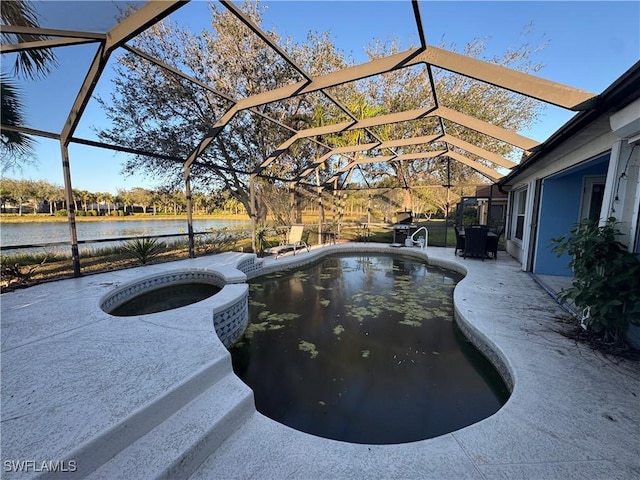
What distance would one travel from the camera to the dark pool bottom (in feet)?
7.05

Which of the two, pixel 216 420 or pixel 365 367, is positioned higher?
pixel 216 420

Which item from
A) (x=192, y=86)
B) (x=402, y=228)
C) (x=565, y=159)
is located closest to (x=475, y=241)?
(x=402, y=228)

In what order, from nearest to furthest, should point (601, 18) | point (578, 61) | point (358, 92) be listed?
point (601, 18), point (578, 61), point (358, 92)

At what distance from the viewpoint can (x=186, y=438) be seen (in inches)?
61.1

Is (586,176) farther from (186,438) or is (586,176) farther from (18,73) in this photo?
(18,73)

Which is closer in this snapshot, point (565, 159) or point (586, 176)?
point (565, 159)

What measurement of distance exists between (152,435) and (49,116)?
18.4ft

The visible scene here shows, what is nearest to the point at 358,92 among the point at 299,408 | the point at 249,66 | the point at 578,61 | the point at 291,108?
the point at 291,108

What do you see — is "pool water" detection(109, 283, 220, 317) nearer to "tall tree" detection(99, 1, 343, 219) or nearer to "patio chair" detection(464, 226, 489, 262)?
"tall tree" detection(99, 1, 343, 219)

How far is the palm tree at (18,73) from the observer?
3469 mm

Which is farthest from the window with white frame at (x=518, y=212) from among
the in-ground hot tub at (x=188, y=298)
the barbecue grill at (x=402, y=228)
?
the in-ground hot tub at (x=188, y=298)

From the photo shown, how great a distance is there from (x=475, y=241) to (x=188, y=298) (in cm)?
747

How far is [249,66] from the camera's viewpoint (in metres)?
9.56

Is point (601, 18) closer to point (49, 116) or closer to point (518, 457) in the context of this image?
point (518, 457)
